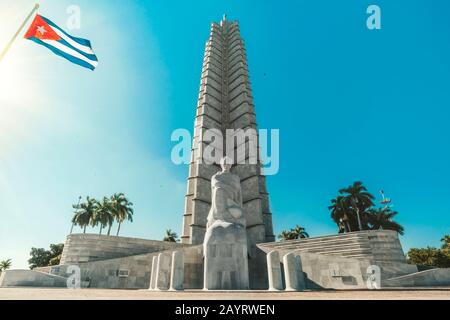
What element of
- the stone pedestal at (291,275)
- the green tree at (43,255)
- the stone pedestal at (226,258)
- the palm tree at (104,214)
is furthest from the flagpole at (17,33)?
the green tree at (43,255)

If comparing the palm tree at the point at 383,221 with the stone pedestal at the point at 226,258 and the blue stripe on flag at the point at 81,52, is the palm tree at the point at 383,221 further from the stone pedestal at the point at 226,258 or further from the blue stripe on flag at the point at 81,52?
the blue stripe on flag at the point at 81,52

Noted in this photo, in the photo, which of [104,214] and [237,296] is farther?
[104,214]

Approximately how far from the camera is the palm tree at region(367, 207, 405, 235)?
107ft

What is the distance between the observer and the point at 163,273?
11.1 metres

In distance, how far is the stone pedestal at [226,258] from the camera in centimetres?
997

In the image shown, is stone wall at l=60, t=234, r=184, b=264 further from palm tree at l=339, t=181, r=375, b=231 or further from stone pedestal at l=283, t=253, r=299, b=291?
palm tree at l=339, t=181, r=375, b=231

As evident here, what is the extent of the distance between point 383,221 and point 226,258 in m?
32.1

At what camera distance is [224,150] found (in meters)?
34.1

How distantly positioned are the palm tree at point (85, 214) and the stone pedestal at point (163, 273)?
29238 millimetres

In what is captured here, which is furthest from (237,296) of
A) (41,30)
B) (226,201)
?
(41,30)

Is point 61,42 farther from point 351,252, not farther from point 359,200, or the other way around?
point 359,200
